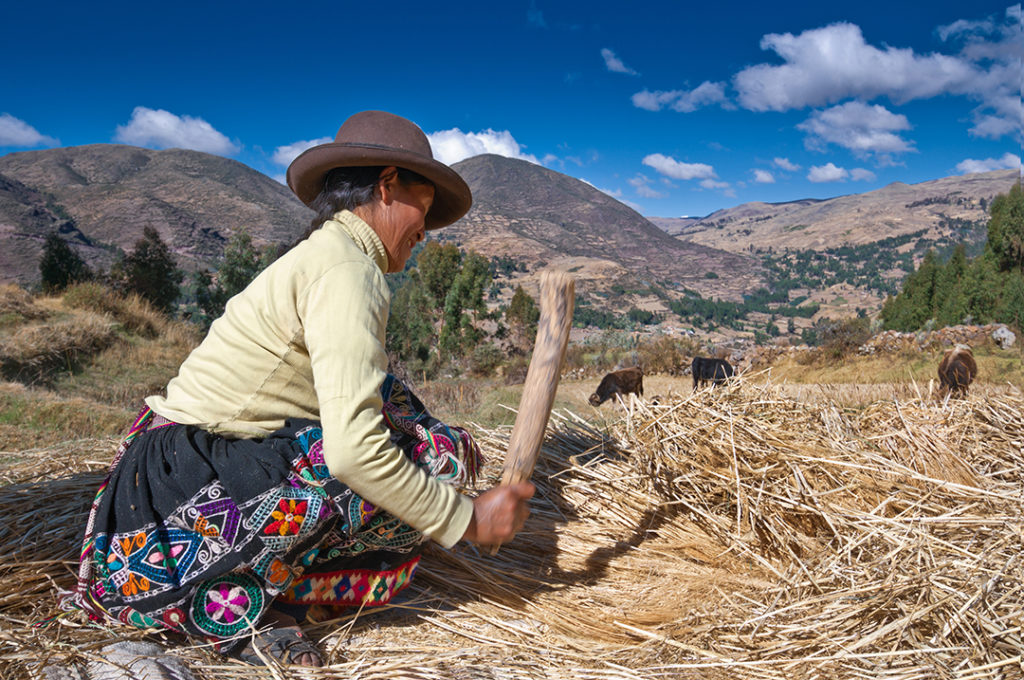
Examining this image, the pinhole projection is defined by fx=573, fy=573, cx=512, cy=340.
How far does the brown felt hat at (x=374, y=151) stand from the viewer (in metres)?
1.43

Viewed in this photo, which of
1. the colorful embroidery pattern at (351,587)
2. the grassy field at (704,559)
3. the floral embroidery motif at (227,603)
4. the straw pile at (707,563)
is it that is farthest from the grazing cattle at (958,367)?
the floral embroidery motif at (227,603)

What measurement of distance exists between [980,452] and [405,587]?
2473mm

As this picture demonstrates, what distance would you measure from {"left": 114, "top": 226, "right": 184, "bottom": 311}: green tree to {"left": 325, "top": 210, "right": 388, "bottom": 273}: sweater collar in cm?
1620

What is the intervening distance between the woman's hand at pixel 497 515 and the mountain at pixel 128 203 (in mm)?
41359

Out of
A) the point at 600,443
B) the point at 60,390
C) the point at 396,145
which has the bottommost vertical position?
the point at 60,390

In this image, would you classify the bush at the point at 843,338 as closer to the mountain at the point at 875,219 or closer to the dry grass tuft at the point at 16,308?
the dry grass tuft at the point at 16,308

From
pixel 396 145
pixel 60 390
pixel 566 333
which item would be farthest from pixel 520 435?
pixel 60 390

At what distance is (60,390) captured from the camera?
7.24m

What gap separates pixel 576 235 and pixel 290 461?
7870 centimetres

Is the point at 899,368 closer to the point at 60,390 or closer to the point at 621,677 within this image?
the point at 621,677

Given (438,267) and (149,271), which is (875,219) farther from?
(149,271)

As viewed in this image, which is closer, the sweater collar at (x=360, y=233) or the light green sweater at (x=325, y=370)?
the light green sweater at (x=325, y=370)

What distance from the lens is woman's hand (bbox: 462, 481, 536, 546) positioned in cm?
137

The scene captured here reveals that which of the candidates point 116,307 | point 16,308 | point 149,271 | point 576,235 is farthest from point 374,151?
point 576,235
